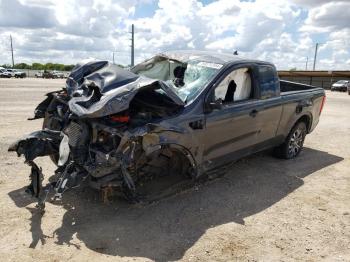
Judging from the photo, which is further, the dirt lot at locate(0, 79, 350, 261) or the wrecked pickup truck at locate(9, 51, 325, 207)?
the wrecked pickup truck at locate(9, 51, 325, 207)

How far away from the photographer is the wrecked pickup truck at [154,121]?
433cm

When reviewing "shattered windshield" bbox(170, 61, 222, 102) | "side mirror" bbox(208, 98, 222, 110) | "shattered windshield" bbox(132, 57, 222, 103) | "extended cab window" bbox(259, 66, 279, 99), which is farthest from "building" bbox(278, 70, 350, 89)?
"side mirror" bbox(208, 98, 222, 110)

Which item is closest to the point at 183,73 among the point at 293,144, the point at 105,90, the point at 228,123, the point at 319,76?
the point at 228,123

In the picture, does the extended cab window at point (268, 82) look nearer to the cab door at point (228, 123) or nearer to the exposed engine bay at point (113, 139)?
the cab door at point (228, 123)

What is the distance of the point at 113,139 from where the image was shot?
173 inches

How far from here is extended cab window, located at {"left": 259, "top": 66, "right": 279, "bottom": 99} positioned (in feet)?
20.4

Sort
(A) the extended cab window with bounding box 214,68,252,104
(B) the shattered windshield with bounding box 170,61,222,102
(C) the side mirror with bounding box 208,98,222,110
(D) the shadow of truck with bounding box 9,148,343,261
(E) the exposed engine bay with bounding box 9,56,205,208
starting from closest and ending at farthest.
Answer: (D) the shadow of truck with bounding box 9,148,343,261 < (E) the exposed engine bay with bounding box 9,56,205,208 < (C) the side mirror with bounding box 208,98,222,110 < (B) the shattered windshield with bounding box 170,61,222,102 < (A) the extended cab window with bounding box 214,68,252,104

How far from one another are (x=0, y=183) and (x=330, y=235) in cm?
443

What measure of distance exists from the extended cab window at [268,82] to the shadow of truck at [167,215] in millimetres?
1359

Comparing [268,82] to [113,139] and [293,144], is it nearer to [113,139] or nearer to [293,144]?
[293,144]

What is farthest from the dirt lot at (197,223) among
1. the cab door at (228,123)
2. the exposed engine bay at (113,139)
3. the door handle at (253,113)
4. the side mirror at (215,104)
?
the side mirror at (215,104)

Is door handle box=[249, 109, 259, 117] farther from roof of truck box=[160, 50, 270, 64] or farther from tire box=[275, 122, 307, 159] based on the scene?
tire box=[275, 122, 307, 159]

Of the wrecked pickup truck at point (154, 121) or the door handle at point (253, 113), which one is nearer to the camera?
the wrecked pickup truck at point (154, 121)

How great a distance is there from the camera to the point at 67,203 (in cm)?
494
